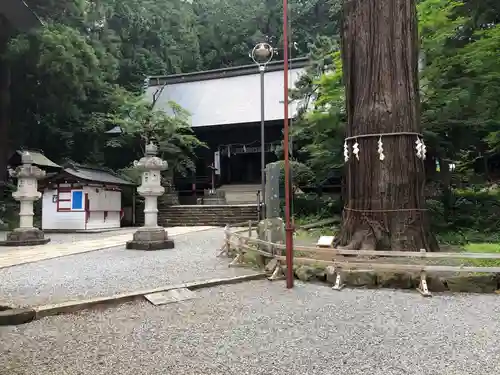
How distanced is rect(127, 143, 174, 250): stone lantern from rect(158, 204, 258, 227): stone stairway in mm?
8128

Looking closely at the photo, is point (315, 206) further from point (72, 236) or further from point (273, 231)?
point (273, 231)

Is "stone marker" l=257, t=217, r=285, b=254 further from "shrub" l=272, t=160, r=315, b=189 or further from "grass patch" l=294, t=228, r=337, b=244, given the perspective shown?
"shrub" l=272, t=160, r=315, b=189

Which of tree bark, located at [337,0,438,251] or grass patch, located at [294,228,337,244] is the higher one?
tree bark, located at [337,0,438,251]

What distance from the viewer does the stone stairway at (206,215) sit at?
19.8 m

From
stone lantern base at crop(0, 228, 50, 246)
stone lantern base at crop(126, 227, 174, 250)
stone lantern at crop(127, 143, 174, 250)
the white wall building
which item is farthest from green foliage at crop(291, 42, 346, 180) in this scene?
stone lantern base at crop(0, 228, 50, 246)

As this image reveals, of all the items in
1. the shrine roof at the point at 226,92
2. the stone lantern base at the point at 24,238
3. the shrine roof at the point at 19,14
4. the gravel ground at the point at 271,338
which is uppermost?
the shrine roof at the point at 226,92

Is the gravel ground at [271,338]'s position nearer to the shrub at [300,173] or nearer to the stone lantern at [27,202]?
the stone lantern at [27,202]

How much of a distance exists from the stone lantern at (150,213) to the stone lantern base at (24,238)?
3442 mm

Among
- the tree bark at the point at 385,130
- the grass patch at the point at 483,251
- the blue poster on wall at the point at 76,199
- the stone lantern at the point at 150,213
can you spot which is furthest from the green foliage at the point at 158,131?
the grass patch at the point at 483,251

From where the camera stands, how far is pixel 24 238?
40.5 feet

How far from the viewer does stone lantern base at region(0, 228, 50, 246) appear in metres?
12.2

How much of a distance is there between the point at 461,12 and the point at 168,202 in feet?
51.9

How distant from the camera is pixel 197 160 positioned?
2730 cm

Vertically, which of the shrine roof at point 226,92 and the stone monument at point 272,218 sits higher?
the shrine roof at point 226,92
